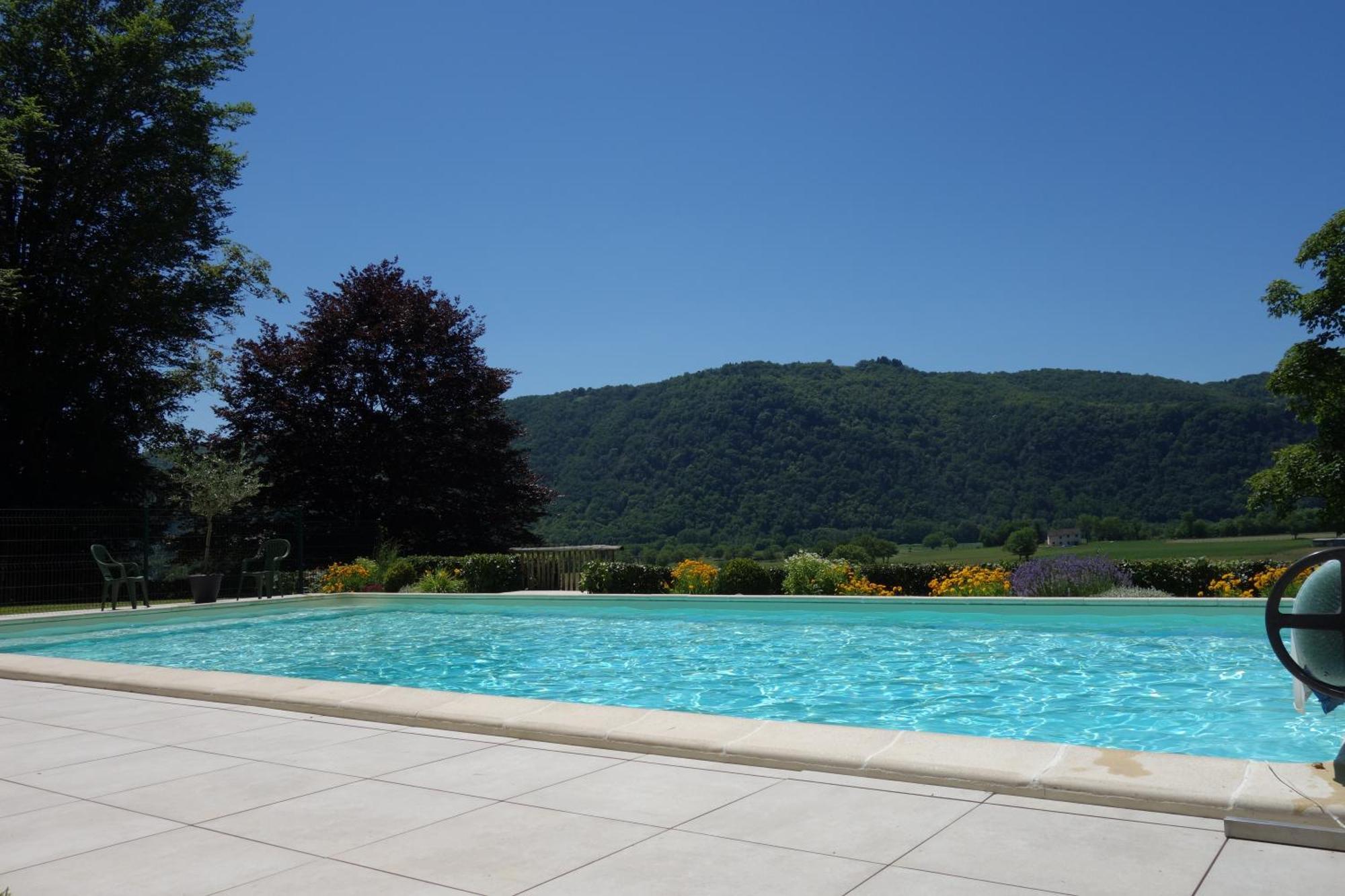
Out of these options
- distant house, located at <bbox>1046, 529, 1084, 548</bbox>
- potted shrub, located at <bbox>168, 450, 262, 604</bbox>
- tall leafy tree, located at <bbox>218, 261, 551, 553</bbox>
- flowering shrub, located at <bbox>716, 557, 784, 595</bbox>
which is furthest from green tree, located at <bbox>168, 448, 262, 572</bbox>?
distant house, located at <bbox>1046, 529, 1084, 548</bbox>

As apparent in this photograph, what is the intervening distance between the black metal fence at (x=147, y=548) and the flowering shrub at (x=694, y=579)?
7.57m

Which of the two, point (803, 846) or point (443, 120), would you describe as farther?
point (443, 120)

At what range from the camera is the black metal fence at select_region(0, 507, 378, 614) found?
1711 centimetres

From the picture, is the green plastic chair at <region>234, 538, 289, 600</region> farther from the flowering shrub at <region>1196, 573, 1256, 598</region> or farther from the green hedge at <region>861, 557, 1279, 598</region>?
the flowering shrub at <region>1196, 573, 1256, 598</region>

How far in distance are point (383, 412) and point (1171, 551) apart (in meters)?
18.3

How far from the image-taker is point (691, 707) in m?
7.99

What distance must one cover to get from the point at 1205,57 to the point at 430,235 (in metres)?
15.5

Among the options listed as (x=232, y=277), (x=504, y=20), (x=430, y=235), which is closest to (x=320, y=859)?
(x=504, y=20)

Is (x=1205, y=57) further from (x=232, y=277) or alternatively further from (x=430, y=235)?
(x=232, y=277)

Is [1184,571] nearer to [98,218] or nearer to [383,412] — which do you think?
[383,412]

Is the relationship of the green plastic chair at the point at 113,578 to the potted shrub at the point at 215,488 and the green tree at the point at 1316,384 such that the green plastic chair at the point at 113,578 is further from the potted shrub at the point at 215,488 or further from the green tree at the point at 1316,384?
the green tree at the point at 1316,384

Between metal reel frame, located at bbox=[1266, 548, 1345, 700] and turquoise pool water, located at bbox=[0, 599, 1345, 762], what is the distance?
3124 mm

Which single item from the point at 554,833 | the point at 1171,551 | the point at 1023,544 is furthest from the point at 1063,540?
the point at 554,833

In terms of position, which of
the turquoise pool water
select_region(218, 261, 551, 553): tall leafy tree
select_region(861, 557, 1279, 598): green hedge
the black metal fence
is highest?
select_region(218, 261, 551, 553): tall leafy tree
